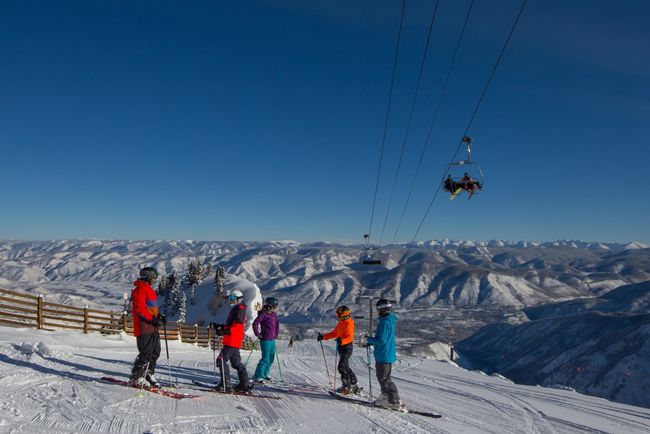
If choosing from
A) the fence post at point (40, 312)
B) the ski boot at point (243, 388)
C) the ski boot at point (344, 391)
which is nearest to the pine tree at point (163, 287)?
the fence post at point (40, 312)

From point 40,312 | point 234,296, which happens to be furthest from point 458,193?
point 40,312

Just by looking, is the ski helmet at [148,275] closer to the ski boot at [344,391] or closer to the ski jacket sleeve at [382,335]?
the ski jacket sleeve at [382,335]

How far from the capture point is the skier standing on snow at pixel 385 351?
777 cm

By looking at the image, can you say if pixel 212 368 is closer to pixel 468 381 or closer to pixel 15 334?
pixel 15 334

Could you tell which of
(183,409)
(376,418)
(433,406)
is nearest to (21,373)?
(183,409)

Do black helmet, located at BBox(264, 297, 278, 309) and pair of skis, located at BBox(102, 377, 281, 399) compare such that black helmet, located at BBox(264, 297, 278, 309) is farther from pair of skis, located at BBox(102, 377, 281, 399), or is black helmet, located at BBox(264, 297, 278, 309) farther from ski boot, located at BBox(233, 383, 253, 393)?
pair of skis, located at BBox(102, 377, 281, 399)

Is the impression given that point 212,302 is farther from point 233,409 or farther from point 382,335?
point 233,409

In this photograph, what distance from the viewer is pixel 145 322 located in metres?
7.34

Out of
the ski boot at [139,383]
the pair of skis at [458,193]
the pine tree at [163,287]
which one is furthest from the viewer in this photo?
the pine tree at [163,287]

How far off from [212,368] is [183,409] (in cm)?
646

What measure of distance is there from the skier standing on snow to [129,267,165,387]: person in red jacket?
3937mm

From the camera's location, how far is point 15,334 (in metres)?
14.6

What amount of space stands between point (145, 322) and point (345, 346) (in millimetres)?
4251

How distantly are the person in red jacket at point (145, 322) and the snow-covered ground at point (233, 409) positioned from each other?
1.24 feet
